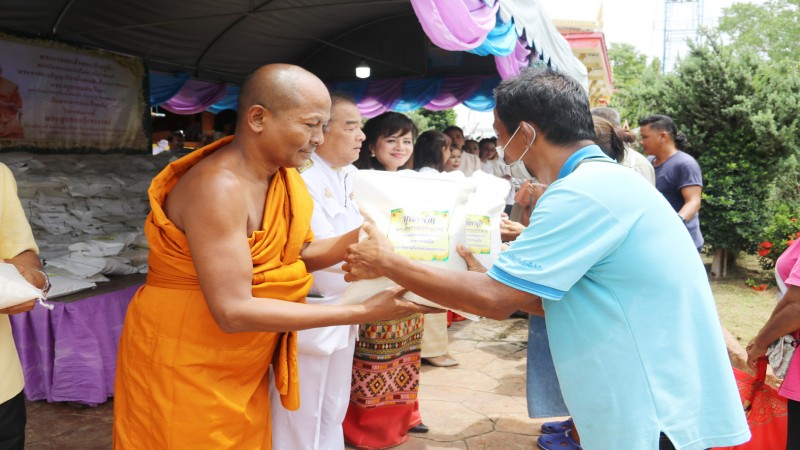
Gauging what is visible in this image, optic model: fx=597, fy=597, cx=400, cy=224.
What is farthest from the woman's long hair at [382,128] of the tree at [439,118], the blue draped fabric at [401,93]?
the tree at [439,118]

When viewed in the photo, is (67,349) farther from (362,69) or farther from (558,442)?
(362,69)

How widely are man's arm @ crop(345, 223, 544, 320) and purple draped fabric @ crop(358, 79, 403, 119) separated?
8.01 metres

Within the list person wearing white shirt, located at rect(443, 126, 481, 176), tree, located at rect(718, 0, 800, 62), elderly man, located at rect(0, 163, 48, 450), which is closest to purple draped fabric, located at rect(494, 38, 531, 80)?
person wearing white shirt, located at rect(443, 126, 481, 176)

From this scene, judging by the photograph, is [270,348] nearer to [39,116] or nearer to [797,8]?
[39,116]

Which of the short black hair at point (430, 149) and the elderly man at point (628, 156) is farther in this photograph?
the short black hair at point (430, 149)

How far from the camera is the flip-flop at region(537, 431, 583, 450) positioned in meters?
3.17

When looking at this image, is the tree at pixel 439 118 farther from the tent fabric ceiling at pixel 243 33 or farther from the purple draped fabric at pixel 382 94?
the tent fabric ceiling at pixel 243 33

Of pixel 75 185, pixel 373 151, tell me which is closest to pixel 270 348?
pixel 373 151

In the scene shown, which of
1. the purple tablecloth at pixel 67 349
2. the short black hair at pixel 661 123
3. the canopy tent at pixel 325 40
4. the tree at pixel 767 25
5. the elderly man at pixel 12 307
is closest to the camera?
the elderly man at pixel 12 307

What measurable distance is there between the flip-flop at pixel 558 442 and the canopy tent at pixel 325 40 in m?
2.25

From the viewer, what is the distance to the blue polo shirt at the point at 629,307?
1.38 m

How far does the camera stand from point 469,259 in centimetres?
183

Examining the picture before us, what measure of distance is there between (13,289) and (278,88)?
3.11 ft

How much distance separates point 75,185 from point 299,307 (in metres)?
3.74
